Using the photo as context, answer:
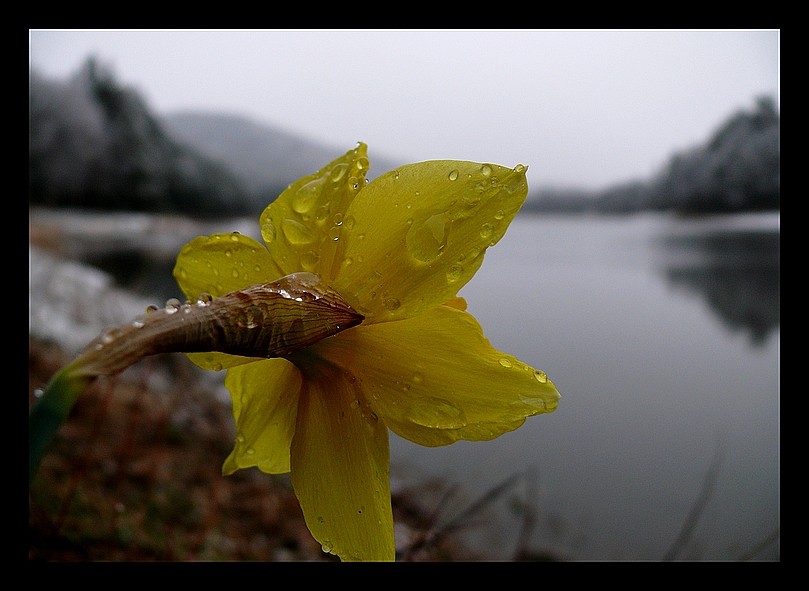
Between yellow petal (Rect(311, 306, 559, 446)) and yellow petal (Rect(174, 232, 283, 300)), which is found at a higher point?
yellow petal (Rect(174, 232, 283, 300))

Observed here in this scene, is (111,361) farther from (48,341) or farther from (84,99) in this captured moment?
(84,99)

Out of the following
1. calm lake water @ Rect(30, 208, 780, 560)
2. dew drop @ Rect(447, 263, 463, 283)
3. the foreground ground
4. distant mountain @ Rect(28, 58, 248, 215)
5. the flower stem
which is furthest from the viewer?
distant mountain @ Rect(28, 58, 248, 215)

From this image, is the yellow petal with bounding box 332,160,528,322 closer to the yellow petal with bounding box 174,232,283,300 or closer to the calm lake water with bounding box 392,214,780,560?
the yellow petal with bounding box 174,232,283,300

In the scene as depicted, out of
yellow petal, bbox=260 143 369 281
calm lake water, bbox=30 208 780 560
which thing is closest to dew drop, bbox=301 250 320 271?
yellow petal, bbox=260 143 369 281

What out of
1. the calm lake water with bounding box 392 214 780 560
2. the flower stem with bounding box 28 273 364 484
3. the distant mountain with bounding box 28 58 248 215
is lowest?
the calm lake water with bounding box 392 214 780 560

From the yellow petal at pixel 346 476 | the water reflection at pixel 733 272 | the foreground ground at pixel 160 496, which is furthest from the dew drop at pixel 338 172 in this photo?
the water reflection at pixel 733 272

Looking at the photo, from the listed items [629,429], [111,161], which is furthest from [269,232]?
[111,161]
